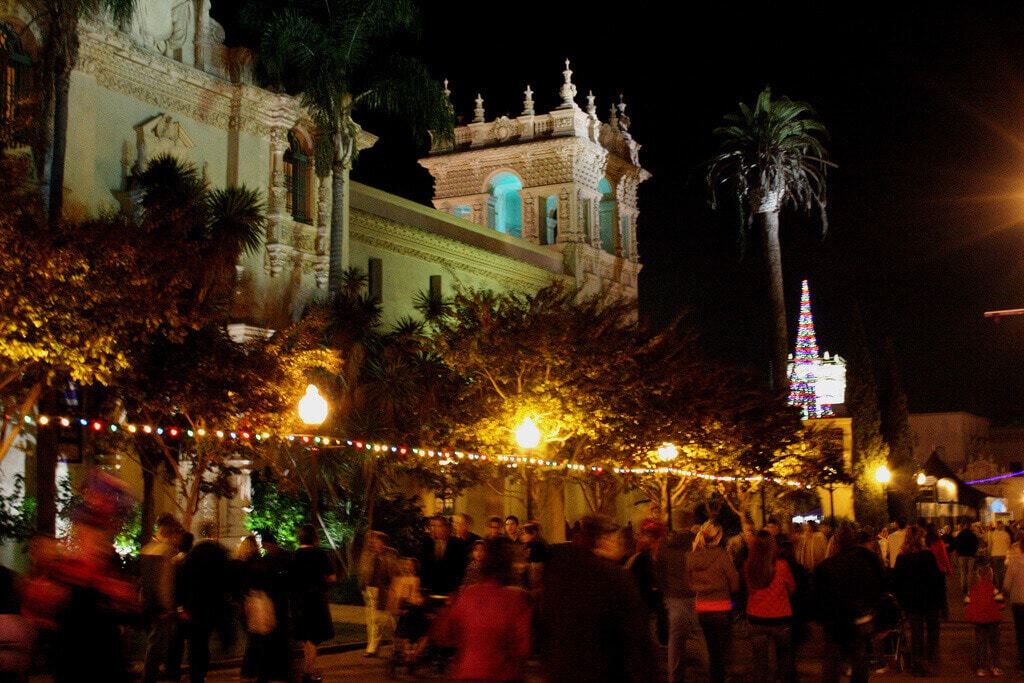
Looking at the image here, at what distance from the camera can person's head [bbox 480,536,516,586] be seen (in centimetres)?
761

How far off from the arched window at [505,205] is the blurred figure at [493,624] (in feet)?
142

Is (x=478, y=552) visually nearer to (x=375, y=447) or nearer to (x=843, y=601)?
(x=843, y=601)

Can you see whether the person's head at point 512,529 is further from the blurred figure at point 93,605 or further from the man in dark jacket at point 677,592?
the blurred figure at point 93,605

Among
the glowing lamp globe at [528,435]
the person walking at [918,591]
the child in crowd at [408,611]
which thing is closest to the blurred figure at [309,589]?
the child in crowd at [408,611]

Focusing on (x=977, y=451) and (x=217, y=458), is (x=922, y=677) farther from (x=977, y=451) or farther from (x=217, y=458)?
(x=977, y=451)

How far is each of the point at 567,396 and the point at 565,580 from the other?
853 inches

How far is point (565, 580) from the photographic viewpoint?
727 centimetres

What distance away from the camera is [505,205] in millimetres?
53094

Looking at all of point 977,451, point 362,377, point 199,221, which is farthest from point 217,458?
point 977,451

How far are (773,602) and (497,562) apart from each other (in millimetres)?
5984

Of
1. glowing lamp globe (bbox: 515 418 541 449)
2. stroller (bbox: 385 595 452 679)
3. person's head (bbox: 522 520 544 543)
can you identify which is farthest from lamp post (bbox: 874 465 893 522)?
stroller (bbox: 385 595 452 679)

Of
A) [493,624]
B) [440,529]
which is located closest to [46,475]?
[440,529]

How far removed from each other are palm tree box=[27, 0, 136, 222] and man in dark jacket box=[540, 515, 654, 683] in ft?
50.9

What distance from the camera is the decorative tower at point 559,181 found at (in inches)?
1929
